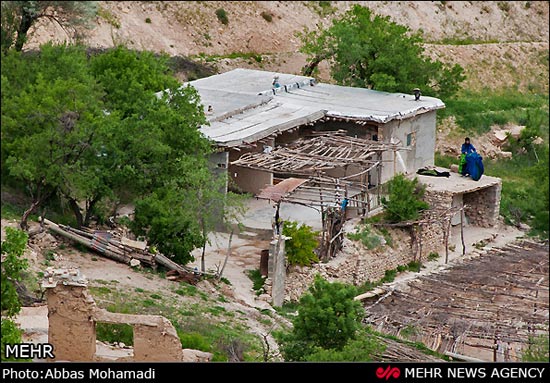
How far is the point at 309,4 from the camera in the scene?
2496 inches

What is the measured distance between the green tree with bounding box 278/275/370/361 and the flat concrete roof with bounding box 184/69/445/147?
35.8 feet

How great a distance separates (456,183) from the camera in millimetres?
40344

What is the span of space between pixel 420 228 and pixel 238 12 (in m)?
23.9

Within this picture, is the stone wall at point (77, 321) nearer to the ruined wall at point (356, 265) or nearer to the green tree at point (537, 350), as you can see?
the green tree at point (537, 350)

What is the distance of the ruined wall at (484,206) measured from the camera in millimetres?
41000

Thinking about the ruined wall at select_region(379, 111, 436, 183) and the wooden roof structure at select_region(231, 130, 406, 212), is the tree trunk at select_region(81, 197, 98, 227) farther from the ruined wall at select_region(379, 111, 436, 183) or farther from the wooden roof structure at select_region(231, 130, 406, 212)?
the ruined wall at select_region(379, 111, 436, 183)

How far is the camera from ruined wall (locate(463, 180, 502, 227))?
135 feet

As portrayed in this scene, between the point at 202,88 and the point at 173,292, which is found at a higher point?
the point at 202,88

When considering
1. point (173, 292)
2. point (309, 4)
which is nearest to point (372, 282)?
point (173, 292)

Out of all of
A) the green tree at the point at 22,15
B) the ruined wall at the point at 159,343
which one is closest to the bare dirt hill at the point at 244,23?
the green tree at the point at 22,15
